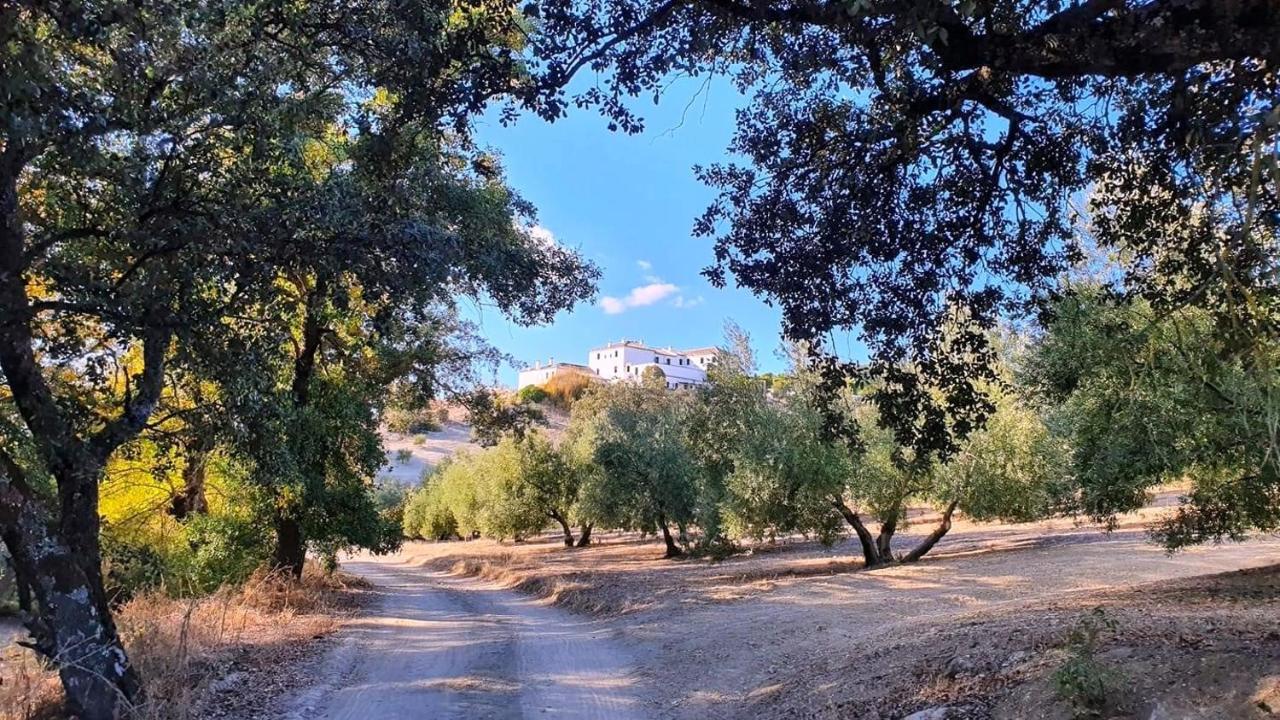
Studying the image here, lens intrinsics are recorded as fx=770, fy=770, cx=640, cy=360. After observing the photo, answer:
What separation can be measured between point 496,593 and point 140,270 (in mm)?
18863

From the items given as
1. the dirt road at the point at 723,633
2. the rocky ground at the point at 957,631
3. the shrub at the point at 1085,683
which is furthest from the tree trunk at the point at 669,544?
the shrub at the point at 1085,683

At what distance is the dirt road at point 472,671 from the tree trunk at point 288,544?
2237mm

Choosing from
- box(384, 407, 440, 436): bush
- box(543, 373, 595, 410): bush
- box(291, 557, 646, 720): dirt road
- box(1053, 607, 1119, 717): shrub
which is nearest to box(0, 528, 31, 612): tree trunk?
box(291, 557, 646, 720): dirt road

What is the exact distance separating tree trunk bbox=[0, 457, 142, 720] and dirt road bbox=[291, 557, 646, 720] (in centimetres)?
184

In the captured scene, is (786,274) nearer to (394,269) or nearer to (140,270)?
(394,269)

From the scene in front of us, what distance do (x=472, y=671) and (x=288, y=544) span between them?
397 inches

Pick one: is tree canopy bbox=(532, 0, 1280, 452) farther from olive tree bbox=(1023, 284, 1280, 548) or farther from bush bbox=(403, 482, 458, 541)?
bush bbox=(403, 482, 458, 541)

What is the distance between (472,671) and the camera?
1063 centimetres

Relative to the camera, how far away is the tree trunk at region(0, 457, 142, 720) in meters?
7.00

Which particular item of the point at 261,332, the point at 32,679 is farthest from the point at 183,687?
the point at 261,332

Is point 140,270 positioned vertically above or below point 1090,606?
above

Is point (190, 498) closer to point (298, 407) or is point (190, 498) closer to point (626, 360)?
point (298, 407)

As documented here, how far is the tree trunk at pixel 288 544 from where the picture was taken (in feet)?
60.1

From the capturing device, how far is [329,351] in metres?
18.2
